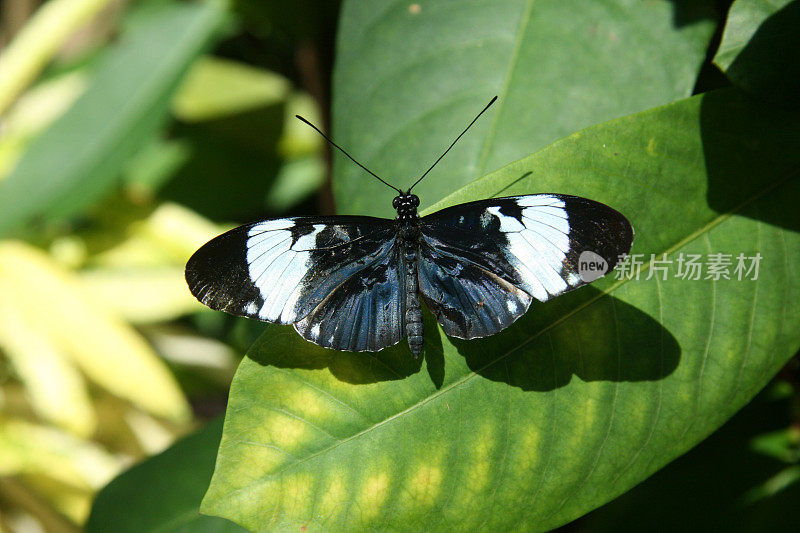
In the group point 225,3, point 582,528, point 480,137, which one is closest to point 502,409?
point 480,137

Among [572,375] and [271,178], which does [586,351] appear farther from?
[271,178]

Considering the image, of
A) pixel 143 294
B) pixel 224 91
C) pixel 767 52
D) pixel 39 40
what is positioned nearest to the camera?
pixel 767 52

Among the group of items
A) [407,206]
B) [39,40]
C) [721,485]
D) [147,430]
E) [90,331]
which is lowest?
[721,485]

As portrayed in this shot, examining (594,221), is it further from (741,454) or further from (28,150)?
(28,150)

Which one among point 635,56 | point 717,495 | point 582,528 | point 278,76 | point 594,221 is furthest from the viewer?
point 278,76

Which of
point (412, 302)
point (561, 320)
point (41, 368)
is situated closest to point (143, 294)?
point (41, 368)

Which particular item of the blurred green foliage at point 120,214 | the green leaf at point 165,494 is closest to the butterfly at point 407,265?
the green leaf at point 165,494

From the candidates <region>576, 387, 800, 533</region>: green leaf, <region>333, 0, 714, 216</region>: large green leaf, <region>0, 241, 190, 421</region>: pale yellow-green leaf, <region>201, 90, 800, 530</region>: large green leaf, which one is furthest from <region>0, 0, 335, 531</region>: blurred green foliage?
<region>576, 387, 800, 533</region>: green leaf
